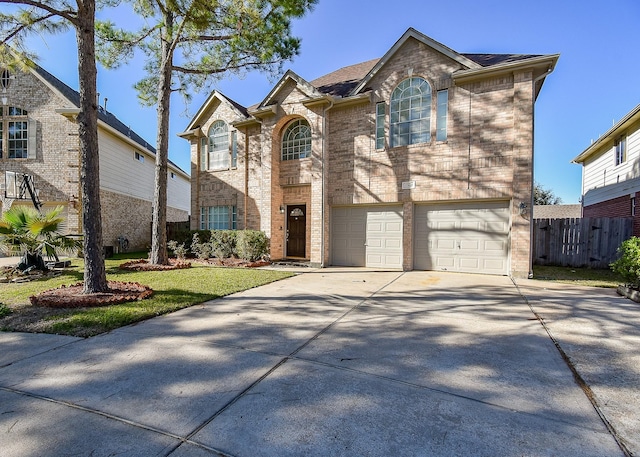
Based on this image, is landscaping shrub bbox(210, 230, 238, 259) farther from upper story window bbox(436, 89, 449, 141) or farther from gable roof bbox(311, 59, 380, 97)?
upper story window bbox(436, 89, 449, 141)

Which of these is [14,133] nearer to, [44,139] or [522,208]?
[44,139]

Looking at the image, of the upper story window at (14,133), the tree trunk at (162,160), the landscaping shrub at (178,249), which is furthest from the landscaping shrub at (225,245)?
the upper story window at (14,133)

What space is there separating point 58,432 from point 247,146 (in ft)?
41.3

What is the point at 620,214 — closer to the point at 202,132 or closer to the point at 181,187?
the point at 202,132

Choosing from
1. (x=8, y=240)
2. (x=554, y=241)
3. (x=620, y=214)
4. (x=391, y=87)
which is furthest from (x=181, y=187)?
(x=620, y=214)

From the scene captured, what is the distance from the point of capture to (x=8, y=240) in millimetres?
7727

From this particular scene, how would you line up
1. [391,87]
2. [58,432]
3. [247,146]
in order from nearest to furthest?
[58,432], [391,87], [247,146]

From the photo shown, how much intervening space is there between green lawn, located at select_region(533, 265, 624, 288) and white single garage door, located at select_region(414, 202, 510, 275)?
1.31 m

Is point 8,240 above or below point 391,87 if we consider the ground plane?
below

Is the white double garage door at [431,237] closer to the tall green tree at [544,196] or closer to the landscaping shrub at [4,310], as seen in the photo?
the landscaping shrub at [4,310]

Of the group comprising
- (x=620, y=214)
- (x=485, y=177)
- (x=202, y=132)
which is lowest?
(x=620, y=214)

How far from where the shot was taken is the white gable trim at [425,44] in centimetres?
927

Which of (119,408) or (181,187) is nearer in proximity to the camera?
(119,408)

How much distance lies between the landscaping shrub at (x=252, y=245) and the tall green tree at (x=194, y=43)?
8.74ft
